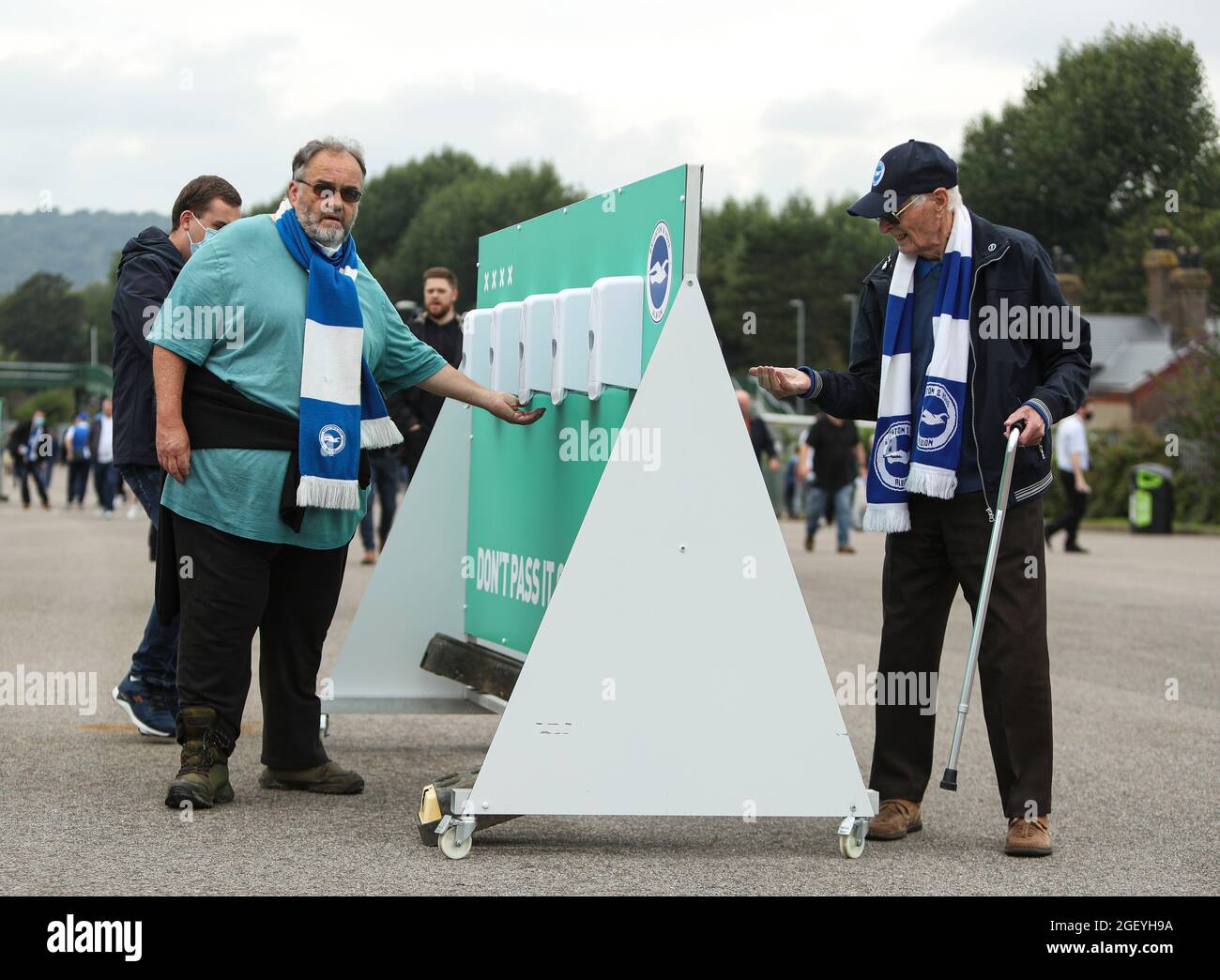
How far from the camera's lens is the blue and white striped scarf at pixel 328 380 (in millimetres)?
5469

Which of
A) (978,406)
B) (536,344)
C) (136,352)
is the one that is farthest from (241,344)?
(978,406)

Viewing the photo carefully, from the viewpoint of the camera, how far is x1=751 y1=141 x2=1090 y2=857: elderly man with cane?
5.10m

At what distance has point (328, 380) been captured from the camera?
5.50 m

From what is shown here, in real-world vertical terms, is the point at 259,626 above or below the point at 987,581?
below

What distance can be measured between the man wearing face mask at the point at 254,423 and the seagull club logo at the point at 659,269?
0.97 meters

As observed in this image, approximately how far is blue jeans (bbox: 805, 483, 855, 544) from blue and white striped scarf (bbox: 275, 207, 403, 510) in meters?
15.4

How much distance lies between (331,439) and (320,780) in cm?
119

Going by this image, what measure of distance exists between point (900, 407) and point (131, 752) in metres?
3.16

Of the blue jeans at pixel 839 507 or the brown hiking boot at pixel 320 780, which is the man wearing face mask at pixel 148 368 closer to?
the brown hiking boot at pixel 320 780

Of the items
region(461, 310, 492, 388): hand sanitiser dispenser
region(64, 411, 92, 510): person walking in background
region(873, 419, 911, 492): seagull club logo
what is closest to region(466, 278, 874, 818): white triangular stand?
region(873, 419, 911, 492): seagull club logo

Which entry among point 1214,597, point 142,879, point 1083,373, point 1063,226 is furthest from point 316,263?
point 1063,226

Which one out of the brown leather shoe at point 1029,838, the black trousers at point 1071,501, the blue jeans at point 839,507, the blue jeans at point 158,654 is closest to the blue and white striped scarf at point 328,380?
the blue jeans at point 158,654

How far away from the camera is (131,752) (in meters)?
6.52

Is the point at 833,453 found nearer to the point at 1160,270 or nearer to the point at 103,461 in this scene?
the point at 103,461
